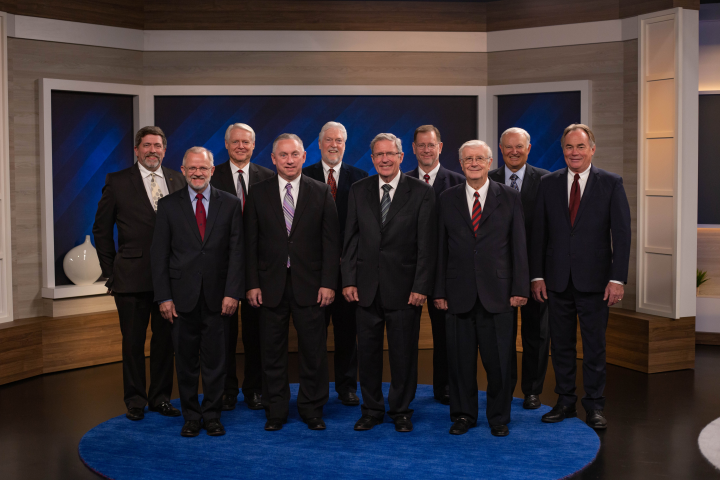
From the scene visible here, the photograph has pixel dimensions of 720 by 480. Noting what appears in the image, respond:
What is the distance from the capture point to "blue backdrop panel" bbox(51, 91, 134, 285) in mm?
6281

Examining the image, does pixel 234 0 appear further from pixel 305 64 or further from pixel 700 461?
pixel 700 461

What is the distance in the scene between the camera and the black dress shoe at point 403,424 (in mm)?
4277

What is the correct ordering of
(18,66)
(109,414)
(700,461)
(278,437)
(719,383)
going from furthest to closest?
(18,66), (719,383), (109,414), (278,437), (700,461)

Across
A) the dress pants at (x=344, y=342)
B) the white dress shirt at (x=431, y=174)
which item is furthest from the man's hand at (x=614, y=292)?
the dress pants at (x=344, y=342)

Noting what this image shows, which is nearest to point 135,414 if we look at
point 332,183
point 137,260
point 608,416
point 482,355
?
point 137,260

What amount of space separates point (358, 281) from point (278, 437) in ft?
3.34

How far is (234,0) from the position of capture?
6.77m

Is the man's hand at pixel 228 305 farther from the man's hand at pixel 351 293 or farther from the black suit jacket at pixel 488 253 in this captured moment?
the black suit jacket at pixel 488 253

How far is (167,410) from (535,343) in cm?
245

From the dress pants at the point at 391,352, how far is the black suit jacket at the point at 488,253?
32 centimetres

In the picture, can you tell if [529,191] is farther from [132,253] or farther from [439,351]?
[132,253]

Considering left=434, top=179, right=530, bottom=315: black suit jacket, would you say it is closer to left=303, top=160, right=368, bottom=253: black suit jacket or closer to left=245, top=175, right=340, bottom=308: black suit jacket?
left=245, top=175, right=340, bottom=308: black suit jacket

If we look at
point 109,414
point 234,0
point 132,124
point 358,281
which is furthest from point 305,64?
point 109,414

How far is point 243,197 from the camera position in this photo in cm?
475
